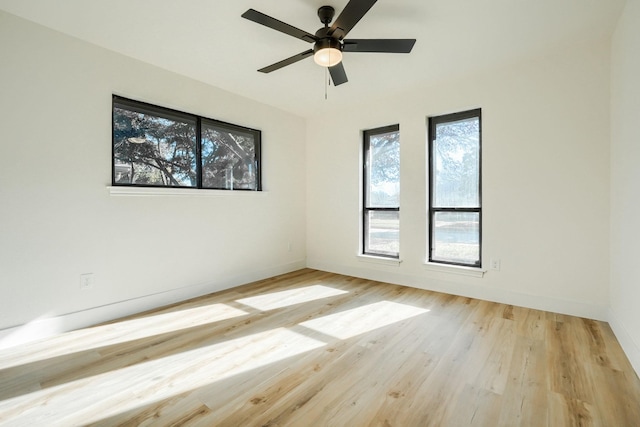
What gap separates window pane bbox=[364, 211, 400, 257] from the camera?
4.05 m

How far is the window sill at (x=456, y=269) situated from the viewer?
3291 mm

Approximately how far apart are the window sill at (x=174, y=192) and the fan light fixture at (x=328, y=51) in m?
2.03

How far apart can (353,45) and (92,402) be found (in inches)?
111

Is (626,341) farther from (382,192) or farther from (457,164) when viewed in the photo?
(382,192)

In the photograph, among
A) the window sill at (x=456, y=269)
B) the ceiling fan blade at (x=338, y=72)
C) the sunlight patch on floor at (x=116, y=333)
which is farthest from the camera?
the window sill at (x=456, y=269)

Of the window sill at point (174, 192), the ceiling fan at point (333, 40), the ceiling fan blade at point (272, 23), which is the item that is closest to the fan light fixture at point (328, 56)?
the ceiling fan at point (333, 40)

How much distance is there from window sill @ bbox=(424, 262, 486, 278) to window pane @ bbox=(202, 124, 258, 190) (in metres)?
2.56

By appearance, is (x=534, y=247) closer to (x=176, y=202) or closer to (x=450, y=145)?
(x=450, y=145)

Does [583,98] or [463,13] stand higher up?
[463,13]

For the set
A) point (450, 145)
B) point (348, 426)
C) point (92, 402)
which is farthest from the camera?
point (450, 145)

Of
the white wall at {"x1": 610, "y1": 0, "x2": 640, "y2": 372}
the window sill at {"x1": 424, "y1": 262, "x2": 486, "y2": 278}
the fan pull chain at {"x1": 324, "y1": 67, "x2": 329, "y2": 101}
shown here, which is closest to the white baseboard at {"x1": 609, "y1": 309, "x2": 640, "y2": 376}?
the white wall at {"x1": 610, "y1": 0, "x2": 640, "y2": 372}

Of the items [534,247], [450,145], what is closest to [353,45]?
[450,145]

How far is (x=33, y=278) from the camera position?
2.37 metres

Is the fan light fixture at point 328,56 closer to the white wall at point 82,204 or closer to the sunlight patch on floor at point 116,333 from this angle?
the white wall at point 82,204
